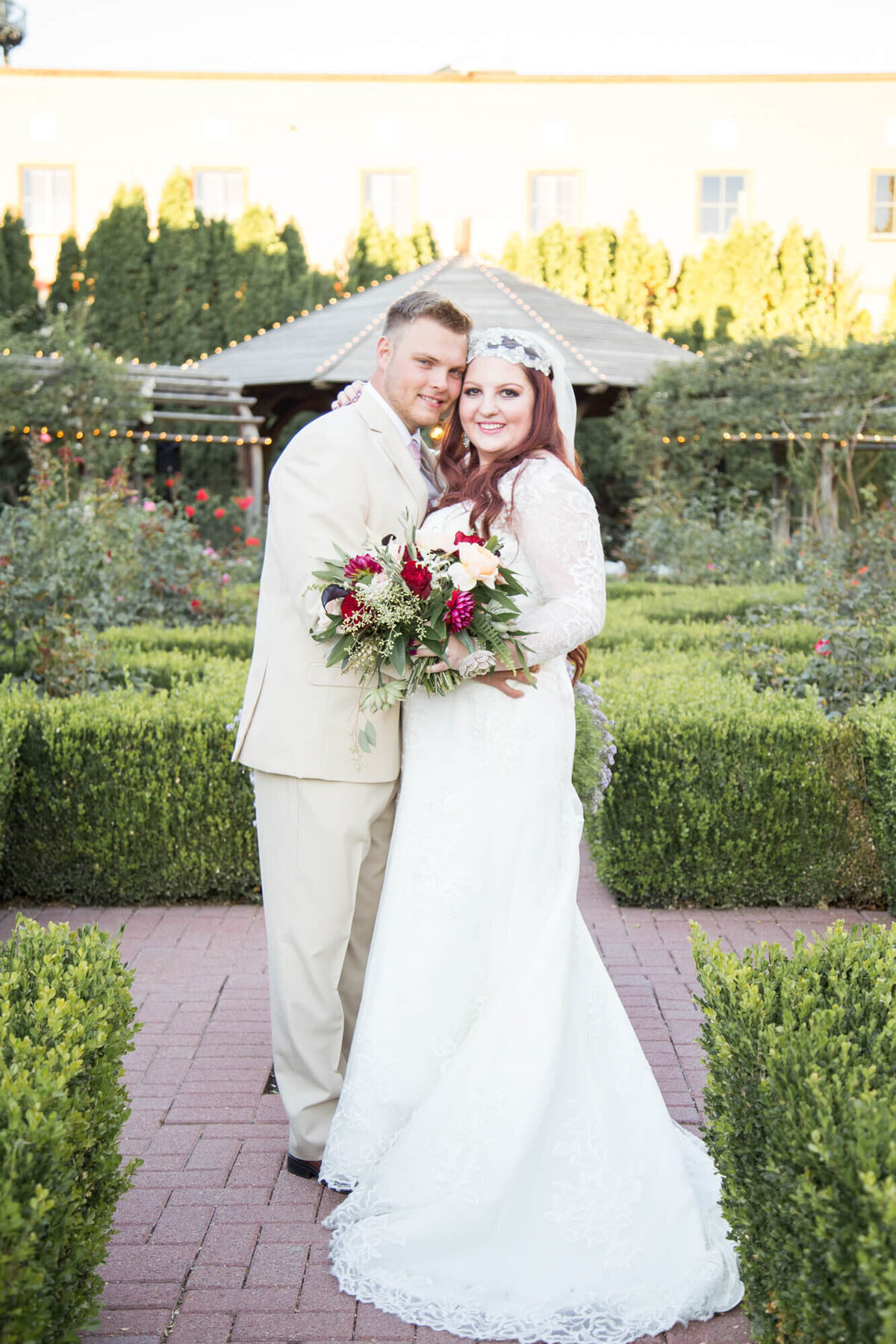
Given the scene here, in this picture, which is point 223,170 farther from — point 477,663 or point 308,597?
point 477,663

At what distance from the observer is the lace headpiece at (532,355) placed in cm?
308

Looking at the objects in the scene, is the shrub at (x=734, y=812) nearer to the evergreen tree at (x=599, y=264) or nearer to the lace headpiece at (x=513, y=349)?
the lace headpiece at (x=513, y=349)

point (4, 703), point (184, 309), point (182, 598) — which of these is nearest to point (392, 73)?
point (184, 309)

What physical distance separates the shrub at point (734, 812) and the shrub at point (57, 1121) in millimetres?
2792

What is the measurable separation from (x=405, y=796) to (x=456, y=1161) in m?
0.86

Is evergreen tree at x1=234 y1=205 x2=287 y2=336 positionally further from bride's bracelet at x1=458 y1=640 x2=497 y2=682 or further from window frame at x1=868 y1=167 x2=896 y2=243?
bride's bracelet at x1=458 y1=640 x2=497 y2=682

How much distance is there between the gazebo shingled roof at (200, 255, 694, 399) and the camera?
13562 millimetres

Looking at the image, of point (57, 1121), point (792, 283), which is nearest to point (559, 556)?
point (57, 1121)

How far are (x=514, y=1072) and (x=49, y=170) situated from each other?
70.4 ft

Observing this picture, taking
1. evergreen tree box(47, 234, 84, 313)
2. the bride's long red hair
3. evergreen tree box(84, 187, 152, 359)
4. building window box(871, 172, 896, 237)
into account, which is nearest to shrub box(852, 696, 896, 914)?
the bride's long red hair

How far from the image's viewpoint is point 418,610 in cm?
271

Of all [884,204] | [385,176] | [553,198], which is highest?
[385,176]

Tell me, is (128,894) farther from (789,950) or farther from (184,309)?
(184,309)

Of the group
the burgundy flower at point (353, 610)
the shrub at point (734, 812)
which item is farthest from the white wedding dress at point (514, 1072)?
the shrub at point (734, 812)
